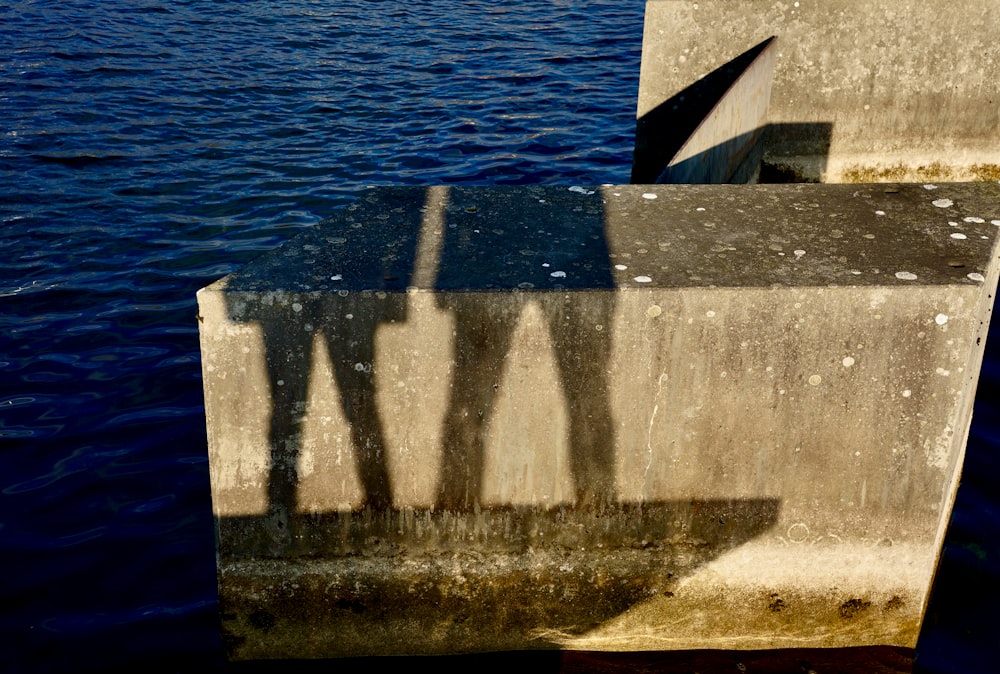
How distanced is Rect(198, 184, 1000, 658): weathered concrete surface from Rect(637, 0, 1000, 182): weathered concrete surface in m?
3.83

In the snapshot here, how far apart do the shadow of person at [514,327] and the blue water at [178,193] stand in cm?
170

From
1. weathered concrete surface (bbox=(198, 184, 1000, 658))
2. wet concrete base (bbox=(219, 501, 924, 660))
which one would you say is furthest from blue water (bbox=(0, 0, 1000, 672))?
weathered concrete surface (bbox=(198, 184, 1000, 658))

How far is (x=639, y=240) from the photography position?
4031 mm

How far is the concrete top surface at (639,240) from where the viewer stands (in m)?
3.65

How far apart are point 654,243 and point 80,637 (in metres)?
3.15

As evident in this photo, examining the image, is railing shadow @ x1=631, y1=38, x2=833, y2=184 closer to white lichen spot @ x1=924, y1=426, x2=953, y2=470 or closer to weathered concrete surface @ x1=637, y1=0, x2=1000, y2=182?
weathered concrete surface @ x1=637, y1=0, x2=1000, y2=182

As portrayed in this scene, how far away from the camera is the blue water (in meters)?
4.93

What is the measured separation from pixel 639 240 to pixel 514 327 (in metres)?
0.76

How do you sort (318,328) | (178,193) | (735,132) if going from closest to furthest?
(318,328) → (735,132) → (178,193)

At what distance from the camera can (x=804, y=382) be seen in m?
3.69

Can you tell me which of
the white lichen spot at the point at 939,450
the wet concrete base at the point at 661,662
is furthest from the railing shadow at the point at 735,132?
the wet concrete base at the point at 661,662

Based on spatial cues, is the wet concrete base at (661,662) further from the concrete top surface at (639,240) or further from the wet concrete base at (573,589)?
the concrete top surface at (639,240)

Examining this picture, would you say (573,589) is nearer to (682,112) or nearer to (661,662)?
(661,662)

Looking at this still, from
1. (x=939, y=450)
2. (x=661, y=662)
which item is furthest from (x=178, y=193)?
(x=939, y=450)
